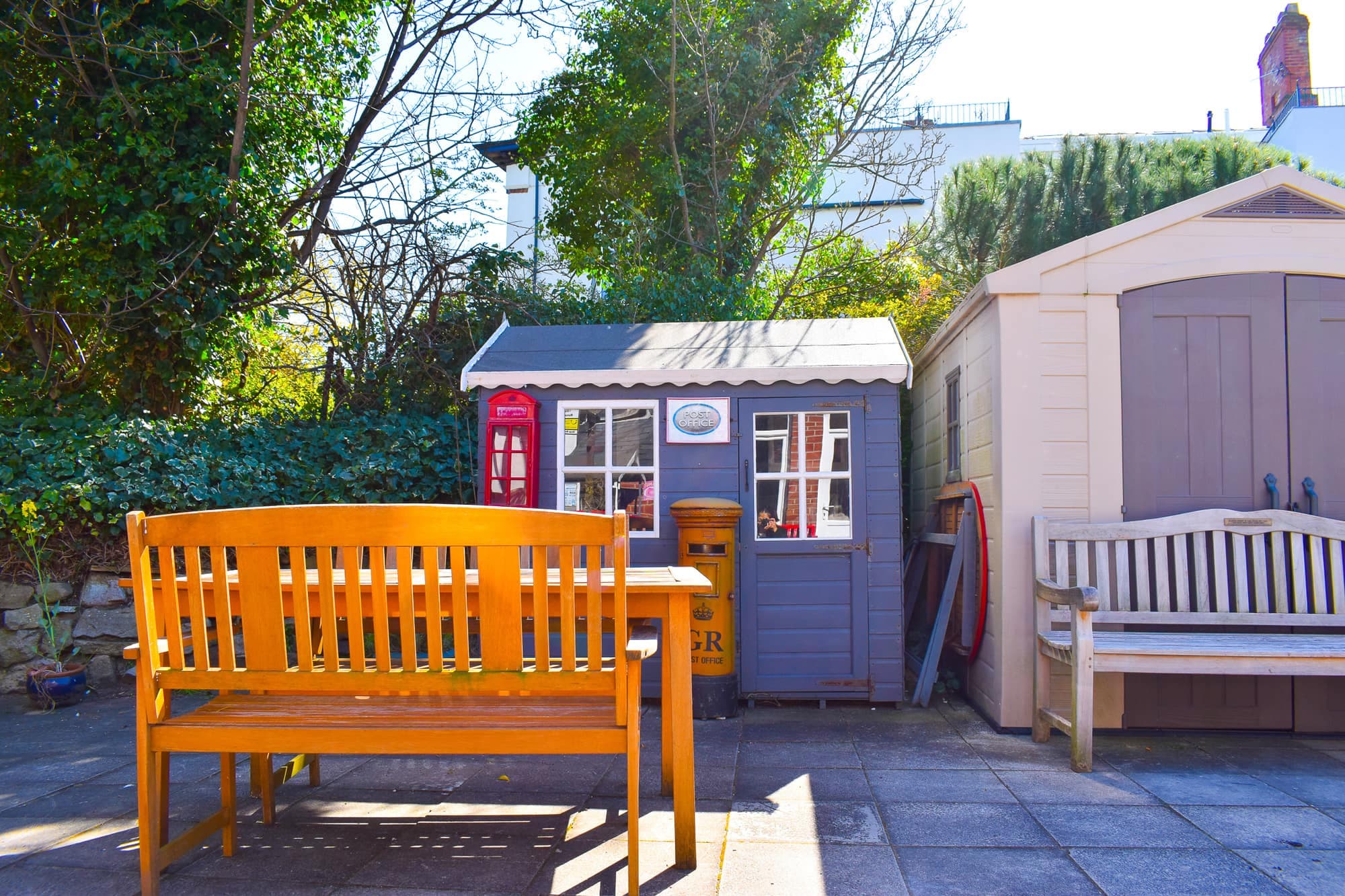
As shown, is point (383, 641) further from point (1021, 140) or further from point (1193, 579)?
point (1021, 140)

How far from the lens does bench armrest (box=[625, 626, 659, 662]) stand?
2.68 m

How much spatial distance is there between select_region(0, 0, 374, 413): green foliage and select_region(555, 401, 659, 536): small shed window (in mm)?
3451

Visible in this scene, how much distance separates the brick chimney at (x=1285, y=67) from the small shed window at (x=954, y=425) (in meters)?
17.0

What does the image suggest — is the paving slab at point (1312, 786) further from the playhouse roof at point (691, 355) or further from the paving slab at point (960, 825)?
the playhouse roof at point (691, 355)

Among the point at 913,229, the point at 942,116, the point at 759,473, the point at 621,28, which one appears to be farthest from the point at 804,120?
the point at 942,116

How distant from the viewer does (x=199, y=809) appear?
147 inches

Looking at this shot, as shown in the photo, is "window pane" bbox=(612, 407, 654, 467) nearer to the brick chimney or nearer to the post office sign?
the post office sign

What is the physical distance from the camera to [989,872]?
2982 mm

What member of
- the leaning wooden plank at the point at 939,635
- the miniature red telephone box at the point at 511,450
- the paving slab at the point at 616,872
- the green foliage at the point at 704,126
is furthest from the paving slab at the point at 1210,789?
the green foliage at the point at 704,126

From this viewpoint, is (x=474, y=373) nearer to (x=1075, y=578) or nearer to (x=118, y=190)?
(x=118, y=190)

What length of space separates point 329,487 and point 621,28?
26.3ft

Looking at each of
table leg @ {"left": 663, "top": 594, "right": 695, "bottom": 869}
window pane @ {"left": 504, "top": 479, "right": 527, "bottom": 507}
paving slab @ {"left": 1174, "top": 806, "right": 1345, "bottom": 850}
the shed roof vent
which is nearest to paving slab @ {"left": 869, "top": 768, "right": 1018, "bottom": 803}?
paving slab @ {"left": 1174, "top": 806, "right": 1345, "bottom": 850}

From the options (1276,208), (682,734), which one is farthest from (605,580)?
(1276,208)

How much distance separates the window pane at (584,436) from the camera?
5980 millimetres
